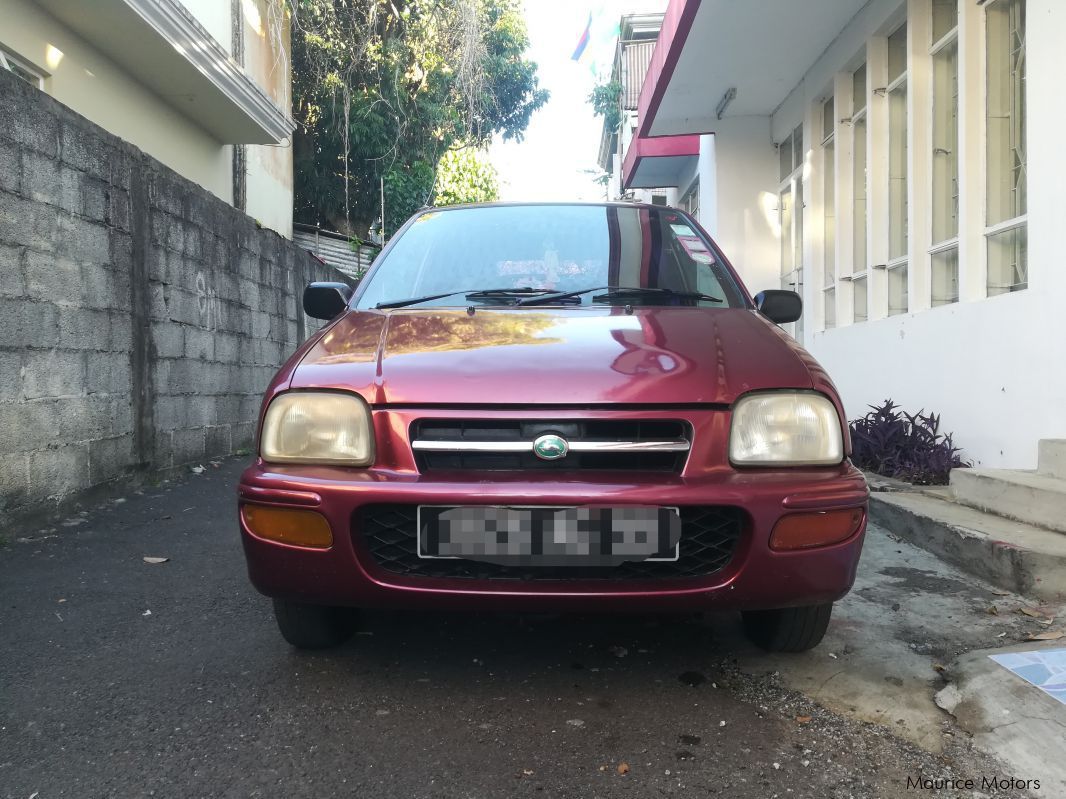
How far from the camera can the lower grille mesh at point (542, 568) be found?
212 cm

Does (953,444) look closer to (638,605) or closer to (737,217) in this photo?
(638,605)

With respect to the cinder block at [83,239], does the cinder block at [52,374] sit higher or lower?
lower

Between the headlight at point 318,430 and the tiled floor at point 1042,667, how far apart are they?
6.14ft

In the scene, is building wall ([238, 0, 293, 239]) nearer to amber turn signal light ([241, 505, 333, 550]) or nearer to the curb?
the curb

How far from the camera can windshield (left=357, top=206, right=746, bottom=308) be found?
3.06m

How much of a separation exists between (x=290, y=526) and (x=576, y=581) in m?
0.76

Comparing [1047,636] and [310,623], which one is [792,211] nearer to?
[1047,636]

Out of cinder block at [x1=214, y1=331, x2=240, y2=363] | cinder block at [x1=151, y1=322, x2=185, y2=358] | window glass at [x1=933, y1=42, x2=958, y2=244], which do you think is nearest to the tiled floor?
window glass at [x1=933, y1=42, x2=958, y2=244]

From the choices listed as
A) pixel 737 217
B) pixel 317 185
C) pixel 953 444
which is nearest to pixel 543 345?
pixel 953 444

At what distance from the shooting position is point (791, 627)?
8.14 feet

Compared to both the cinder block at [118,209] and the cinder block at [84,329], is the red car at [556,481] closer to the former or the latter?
the cinder block at [84,329]

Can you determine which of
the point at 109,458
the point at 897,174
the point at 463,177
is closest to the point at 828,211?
the point at 897,174

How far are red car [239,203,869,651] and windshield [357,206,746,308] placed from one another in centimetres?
71

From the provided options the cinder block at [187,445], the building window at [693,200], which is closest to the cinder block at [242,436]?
the cinder block at [187,445]
